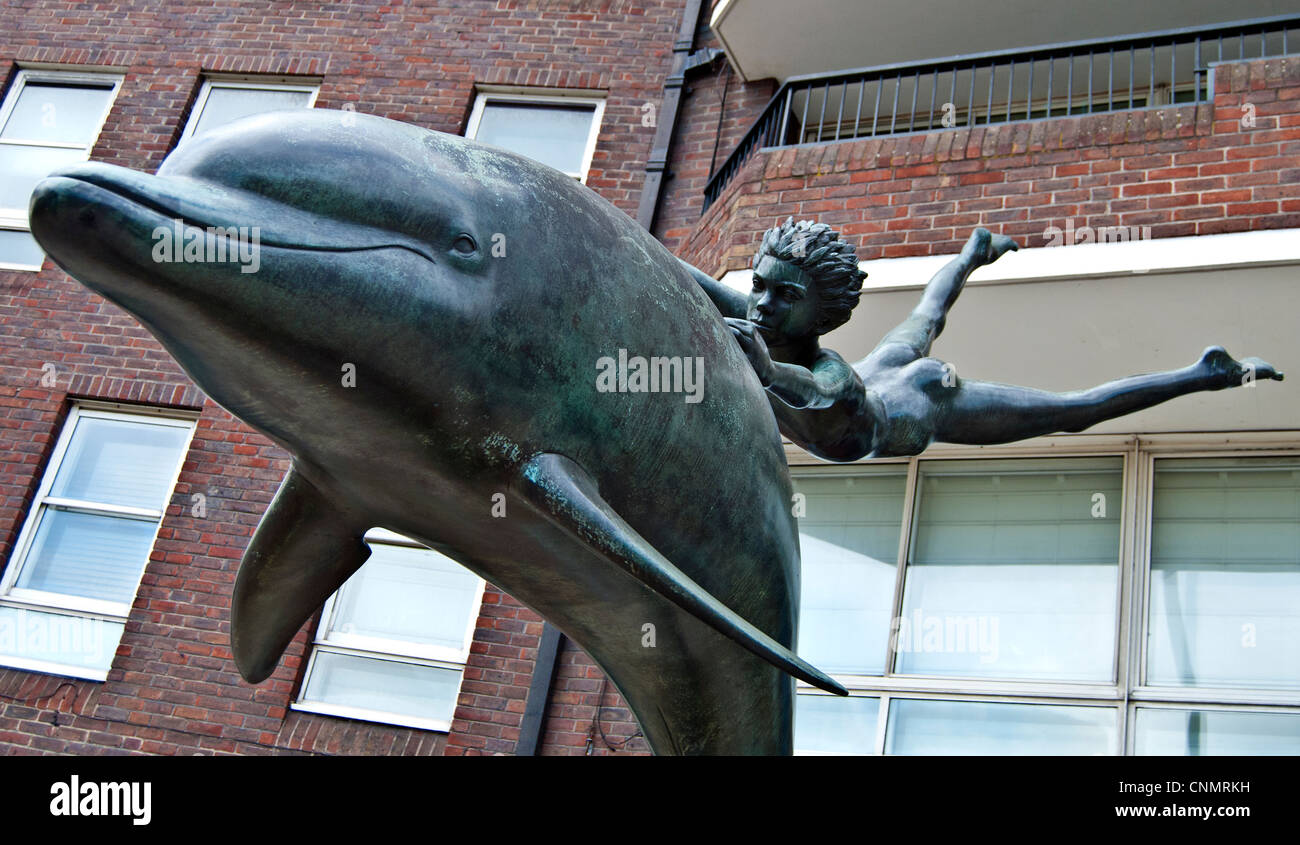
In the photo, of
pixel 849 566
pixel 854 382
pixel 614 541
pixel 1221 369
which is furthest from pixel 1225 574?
pixel 614 541

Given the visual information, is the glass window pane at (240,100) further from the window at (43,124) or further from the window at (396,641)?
the window at (396,641)

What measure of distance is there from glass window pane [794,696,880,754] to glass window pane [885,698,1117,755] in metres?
0.16

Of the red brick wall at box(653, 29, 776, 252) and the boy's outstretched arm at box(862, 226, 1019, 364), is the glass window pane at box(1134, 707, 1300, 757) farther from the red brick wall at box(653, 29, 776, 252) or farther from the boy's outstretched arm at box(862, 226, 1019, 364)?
the boy's outstretched arm at box(862, 226, 1019, 364)

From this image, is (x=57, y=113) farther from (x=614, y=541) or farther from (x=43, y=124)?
(x=614, y=541)

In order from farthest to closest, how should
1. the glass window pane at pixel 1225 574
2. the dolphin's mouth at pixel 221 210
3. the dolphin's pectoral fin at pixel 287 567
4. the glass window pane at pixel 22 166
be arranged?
the glass window pane at pixel 22 166 → the glass window pane at pixel 1225 574 → the dolphin's pectoral fin at pixel 287 567 → the dolphin's mouth at pixel 221 210

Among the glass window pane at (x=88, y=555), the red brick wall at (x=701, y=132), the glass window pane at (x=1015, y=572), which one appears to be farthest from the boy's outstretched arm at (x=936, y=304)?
the glass window pane at (x=88, y=555)

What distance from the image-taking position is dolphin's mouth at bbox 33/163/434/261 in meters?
1.64

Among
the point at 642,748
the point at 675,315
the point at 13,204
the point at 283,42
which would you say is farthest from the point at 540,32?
the point at 675,315

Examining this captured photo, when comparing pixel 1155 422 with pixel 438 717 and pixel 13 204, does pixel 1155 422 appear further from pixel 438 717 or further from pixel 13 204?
pixel 13 204

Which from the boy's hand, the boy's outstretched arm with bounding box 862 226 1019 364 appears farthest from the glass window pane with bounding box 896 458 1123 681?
the boy's hand

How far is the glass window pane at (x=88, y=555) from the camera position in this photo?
446 inches

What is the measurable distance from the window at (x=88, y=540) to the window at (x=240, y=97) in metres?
3.30

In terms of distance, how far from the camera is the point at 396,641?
1077cm
